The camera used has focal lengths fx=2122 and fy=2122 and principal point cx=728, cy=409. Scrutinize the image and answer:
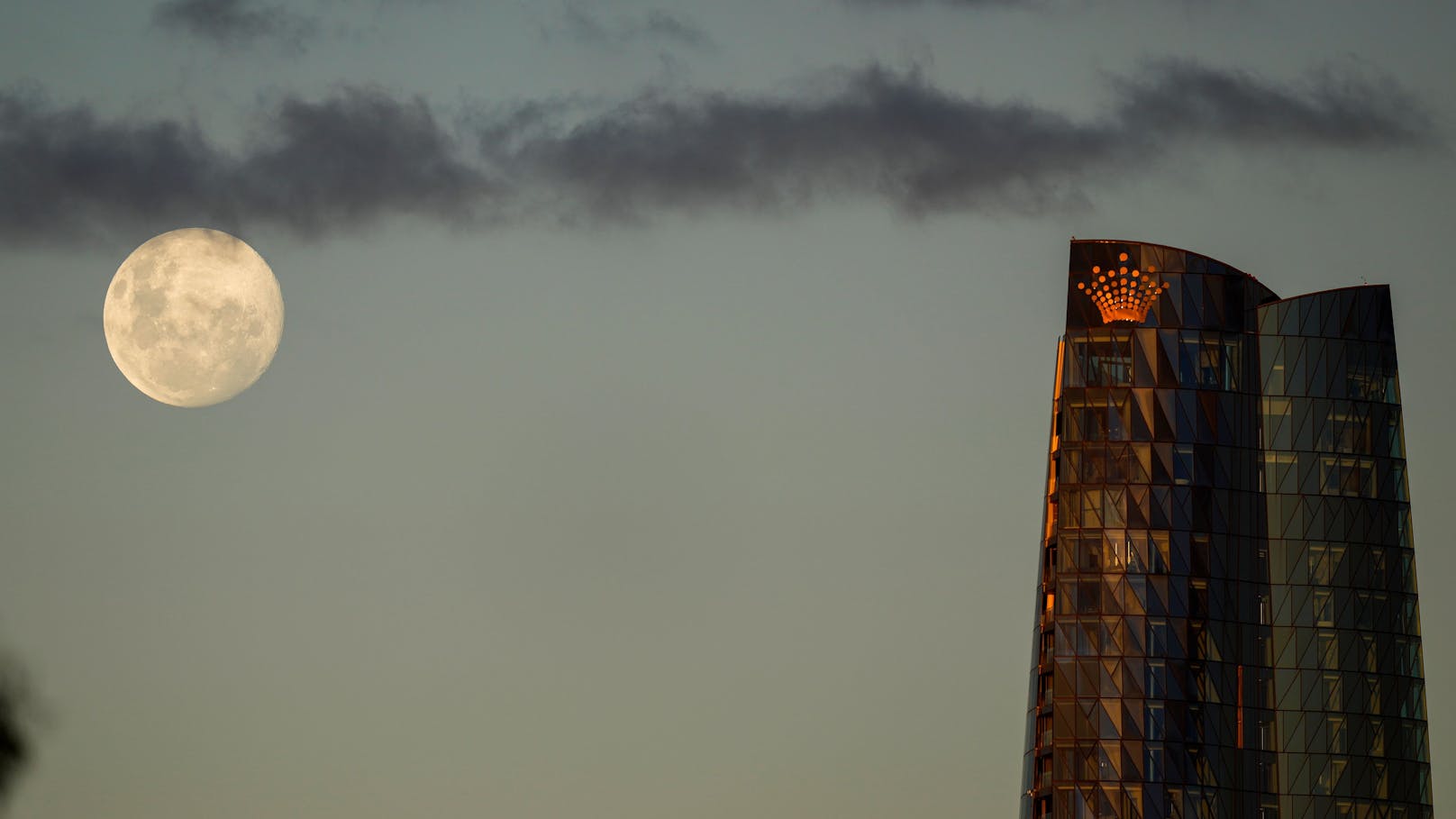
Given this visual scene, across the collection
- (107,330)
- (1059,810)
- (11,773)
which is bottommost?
(11,773)

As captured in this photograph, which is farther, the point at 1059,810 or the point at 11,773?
the point at 1059,810

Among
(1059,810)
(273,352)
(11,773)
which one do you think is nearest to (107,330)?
(273,352)

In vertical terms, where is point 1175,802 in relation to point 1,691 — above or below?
above

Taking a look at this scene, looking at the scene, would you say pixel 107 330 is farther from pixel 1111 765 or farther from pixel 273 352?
pixel 1111 765

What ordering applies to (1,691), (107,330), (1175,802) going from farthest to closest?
(1175,802), (107,330), (1,691)

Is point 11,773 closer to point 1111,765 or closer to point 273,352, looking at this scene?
point 273,352

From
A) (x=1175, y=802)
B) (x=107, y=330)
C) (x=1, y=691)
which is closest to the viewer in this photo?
(x=1, y=691)

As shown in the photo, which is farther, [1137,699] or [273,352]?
[1137,699]

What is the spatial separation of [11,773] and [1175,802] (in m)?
162

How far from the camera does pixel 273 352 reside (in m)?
174

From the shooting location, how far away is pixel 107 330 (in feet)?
551

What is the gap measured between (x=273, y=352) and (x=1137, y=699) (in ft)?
283

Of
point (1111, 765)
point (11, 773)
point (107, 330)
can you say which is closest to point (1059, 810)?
point (1111, 765)

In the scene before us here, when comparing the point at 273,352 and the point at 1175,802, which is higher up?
the point at 273,352
